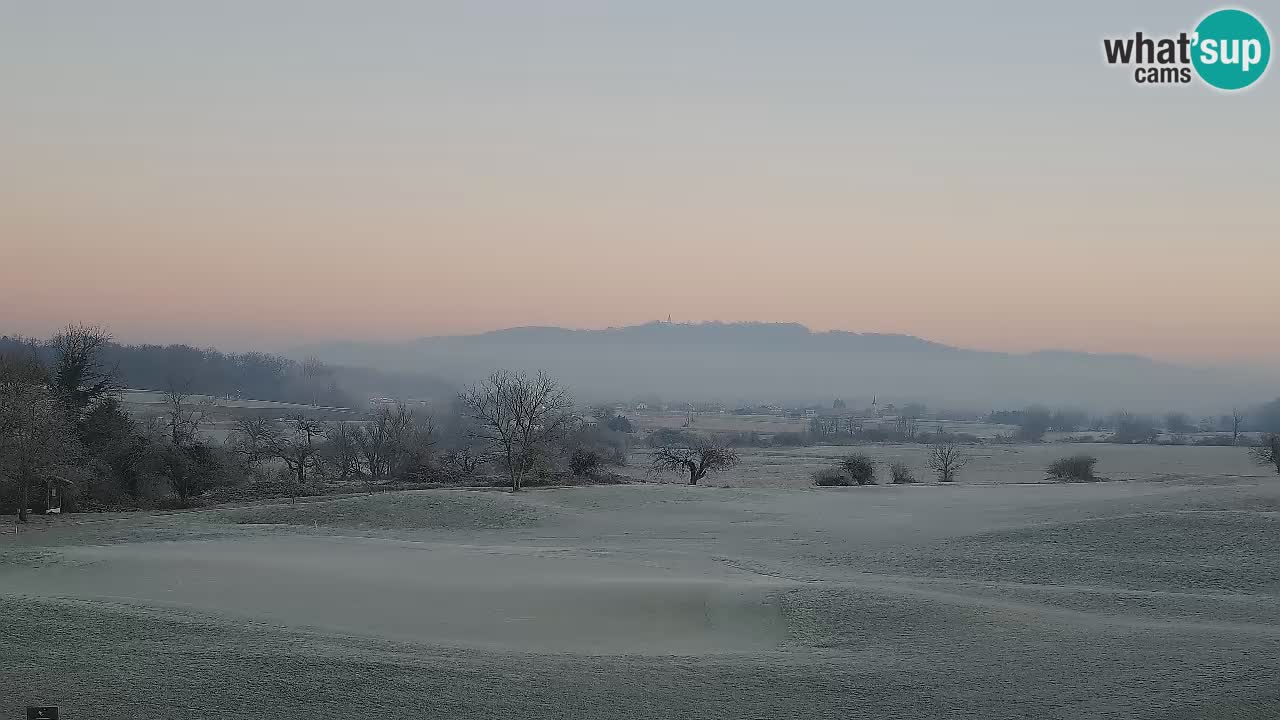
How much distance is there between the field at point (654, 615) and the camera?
42.1ft

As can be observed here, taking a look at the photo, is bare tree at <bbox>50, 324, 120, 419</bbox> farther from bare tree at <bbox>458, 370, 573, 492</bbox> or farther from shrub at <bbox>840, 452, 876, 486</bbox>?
shrub at <bbox>840, 452, 876, 486</bbox>

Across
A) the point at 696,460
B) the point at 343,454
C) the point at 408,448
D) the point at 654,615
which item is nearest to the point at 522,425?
the point at 408,448

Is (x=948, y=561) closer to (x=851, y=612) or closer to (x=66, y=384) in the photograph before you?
(x=851, y=612)

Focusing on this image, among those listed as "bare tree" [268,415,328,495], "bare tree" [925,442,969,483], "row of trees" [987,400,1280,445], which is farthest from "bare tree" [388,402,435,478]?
"row of trees" [987,400,1280,445]

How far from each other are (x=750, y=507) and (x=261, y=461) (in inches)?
1450

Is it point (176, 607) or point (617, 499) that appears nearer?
point (176, 607)

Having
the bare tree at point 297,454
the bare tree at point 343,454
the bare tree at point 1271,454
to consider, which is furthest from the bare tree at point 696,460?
the bare tree at point 1271,454

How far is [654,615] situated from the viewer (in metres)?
18.9

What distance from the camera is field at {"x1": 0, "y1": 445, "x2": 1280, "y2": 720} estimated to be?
1282 centimetres

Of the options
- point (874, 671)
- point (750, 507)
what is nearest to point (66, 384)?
point (750, 507)

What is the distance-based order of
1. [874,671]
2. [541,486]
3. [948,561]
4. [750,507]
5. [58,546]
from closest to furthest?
[874,671]
[948,561]
[58,546]
[750,507]
[541,486]

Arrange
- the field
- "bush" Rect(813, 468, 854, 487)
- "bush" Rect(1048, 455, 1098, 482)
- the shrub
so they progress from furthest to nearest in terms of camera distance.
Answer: "bush" Rect(1048, 455, 1098, 482), the shrub, "bush" Rect(813, 468, 854, 487), the field

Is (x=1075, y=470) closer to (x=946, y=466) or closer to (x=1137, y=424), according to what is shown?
(x=946, y=466)

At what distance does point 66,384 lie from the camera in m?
46.9
